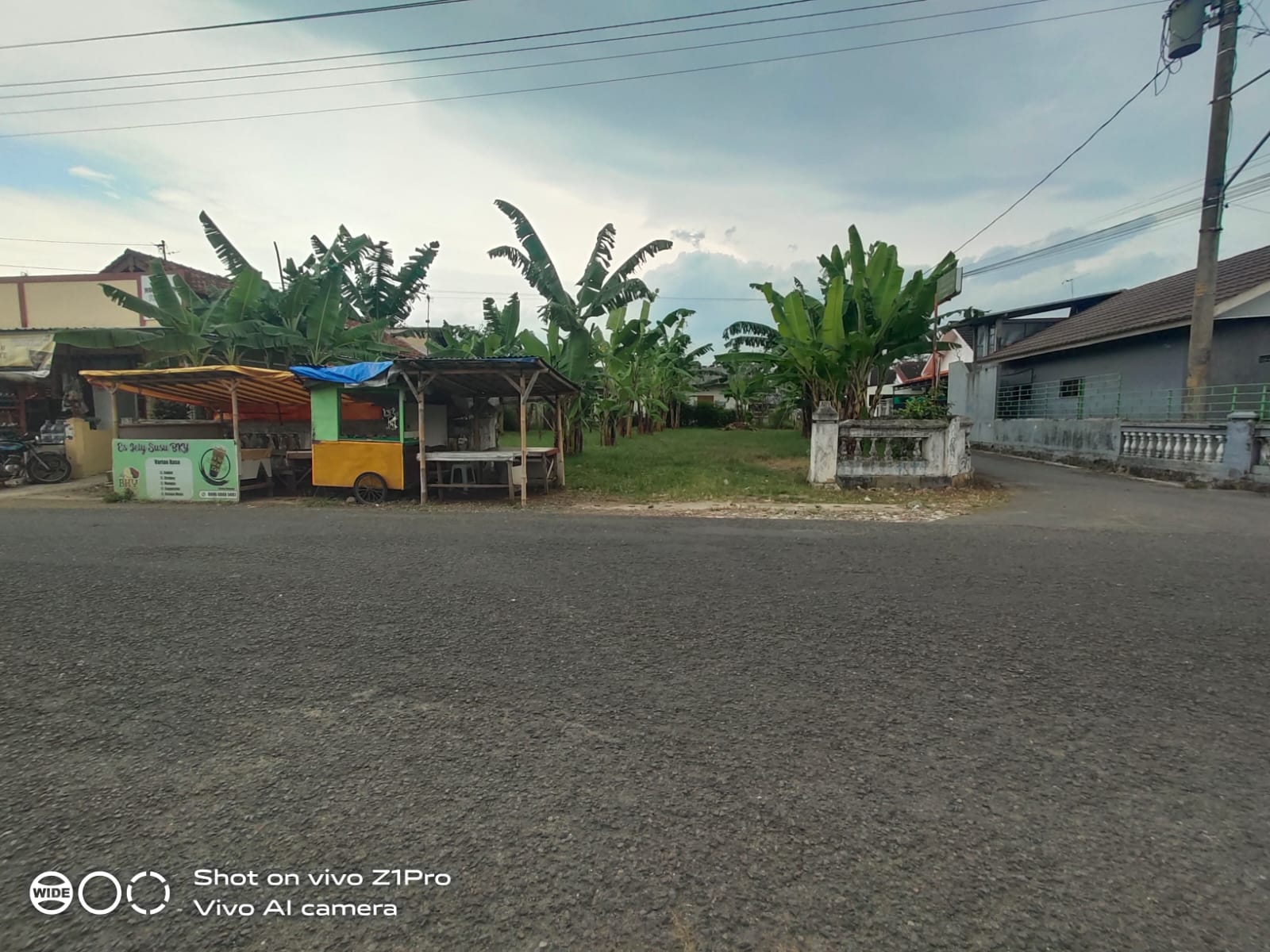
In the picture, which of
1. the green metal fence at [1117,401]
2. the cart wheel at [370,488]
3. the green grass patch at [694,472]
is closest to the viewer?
the cart wheel at [370,488]

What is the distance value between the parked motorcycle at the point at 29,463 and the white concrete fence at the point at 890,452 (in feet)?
50.5

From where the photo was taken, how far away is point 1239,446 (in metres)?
10.7

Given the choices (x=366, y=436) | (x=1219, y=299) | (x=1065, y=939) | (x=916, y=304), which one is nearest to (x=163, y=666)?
(x=1065, y=939)

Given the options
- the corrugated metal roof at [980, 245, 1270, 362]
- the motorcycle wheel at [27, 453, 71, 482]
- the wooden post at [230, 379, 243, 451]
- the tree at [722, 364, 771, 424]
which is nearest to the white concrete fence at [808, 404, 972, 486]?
the corrugated metal roof at [980, 245, 1270, 362]

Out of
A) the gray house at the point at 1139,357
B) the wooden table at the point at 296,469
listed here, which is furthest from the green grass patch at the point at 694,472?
the gray house at the point at 1139,357

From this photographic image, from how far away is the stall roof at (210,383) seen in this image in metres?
10.0

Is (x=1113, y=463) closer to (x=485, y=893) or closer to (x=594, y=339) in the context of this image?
(x=594, y=339)

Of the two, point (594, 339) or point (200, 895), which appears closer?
point (200, 895)

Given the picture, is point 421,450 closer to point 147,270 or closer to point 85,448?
point 85,448

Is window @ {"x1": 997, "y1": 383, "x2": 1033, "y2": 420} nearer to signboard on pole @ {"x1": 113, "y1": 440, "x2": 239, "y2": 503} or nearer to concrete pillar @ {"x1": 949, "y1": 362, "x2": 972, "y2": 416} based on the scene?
concrete pillar @ {"x1": 949, "y1": 362, "x2": 972, "y2": 416}

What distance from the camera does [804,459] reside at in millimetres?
16875

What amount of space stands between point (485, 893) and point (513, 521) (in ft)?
21.8

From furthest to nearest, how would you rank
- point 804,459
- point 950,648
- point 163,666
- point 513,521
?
point 804,459
point 513,521
point 950,648
point 163,666

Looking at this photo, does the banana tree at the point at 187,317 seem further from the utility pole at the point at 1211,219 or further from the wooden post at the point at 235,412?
the utility pole at the point at 1211,219
